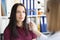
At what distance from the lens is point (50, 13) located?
0.75 metres

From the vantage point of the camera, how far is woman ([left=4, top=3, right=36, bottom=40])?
256 centimetres

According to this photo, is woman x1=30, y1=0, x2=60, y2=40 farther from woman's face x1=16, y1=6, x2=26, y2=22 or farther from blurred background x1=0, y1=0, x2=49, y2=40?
blurred background x1=0, y1=0, x2=49, y2=40

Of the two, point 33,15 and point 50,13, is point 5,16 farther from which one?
point 50,13

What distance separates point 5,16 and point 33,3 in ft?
2.23

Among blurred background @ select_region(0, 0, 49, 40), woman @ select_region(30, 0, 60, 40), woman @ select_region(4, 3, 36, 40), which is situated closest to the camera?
woman @ select_region(30, 0, 60, 40)

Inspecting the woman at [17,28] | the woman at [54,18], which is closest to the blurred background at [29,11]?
the woman at [17,28]

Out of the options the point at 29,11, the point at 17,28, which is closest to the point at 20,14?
the point at 17,28

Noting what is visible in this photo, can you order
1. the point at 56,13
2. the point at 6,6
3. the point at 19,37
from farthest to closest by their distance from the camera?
the point at 6,6, the point at 19,37, the point at 56,13

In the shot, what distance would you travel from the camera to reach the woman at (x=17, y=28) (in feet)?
8.41

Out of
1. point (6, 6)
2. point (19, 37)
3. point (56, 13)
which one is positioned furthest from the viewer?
point (6, 6)

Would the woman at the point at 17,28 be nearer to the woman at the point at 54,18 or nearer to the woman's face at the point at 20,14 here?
the woman's face at the point at 20,14

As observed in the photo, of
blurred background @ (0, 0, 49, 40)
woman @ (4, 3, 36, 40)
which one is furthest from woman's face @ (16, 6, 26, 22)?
blurred background @ (0, 0, 49, 40)

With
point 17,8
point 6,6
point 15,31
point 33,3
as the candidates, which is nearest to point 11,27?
point 15,31

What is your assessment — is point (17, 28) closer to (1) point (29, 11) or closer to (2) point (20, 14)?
(2) point (20, 14)
